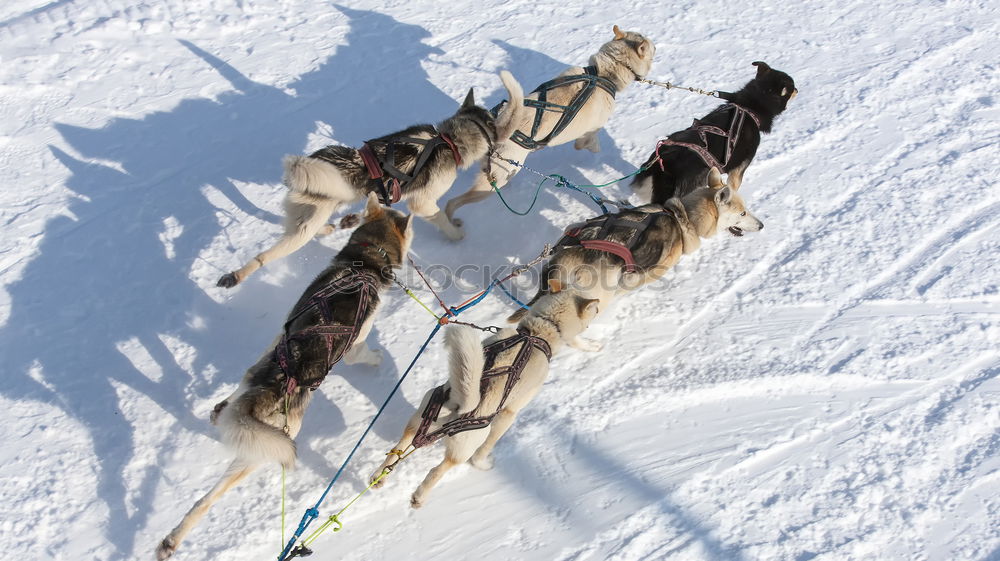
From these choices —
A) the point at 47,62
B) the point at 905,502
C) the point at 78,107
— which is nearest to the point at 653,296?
the point at 905,502

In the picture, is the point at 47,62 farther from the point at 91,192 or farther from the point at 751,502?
the point at 751,502

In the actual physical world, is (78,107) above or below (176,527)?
above

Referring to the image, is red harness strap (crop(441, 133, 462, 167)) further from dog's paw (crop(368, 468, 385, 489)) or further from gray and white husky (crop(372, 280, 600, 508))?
dog's paw (crop(368, 468, 385, 489))

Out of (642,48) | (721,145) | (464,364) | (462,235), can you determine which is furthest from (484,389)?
(642,48)

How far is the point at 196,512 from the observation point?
11.0 ft

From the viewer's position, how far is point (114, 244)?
16.5 ft

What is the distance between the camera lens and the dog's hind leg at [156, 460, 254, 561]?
334 cm

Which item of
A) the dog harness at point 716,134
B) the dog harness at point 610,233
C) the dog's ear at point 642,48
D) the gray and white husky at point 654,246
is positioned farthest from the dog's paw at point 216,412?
the dog's ear at point 642,48

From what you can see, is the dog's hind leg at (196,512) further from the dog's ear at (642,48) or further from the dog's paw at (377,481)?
the dog's ear at (642,48)

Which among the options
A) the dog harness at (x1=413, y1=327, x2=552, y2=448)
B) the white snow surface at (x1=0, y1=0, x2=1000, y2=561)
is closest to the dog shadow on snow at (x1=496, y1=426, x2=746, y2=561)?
the white snow surface at (x1=0, y1=0, x2=1000, y2=561)

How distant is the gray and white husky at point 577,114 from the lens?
5.00 meters

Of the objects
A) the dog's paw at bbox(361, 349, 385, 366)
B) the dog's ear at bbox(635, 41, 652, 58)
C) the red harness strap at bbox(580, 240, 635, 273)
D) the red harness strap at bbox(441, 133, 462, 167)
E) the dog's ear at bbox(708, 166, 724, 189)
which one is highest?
the dog's ear at bbox(635, 41, 652, 58)

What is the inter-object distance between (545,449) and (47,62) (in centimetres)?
637

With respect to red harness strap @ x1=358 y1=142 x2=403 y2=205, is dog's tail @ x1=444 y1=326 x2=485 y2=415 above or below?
below
